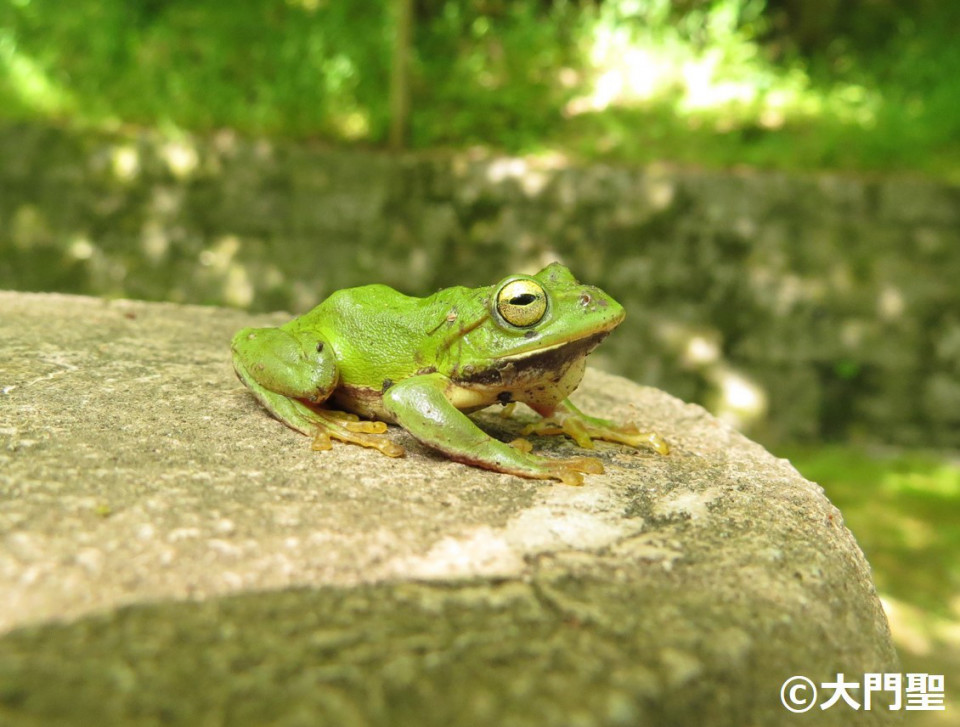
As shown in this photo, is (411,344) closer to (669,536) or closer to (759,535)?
(669,536)

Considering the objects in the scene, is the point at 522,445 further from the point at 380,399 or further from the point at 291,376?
the point at 291,376

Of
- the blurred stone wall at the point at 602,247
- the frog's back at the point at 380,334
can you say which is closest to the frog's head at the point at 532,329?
Result: the frog's back at the point at 380,334

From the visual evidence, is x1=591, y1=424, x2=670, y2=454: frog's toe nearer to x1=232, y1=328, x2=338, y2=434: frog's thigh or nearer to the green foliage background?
x1=232, y1=328, x2=338, y2=434: frog's thigh

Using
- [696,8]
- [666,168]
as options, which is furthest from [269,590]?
[696,8]

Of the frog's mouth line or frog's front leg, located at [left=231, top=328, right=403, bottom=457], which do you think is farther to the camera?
frog's front leg, located at [left=231, top=328, right=403, bottom=457]

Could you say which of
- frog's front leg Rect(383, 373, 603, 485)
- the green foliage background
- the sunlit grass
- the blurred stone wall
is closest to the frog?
frog's front leg Rect(383, 373, 603, 485)

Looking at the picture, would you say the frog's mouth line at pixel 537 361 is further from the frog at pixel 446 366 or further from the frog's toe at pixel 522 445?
the frog's toe at pixel 522 445
